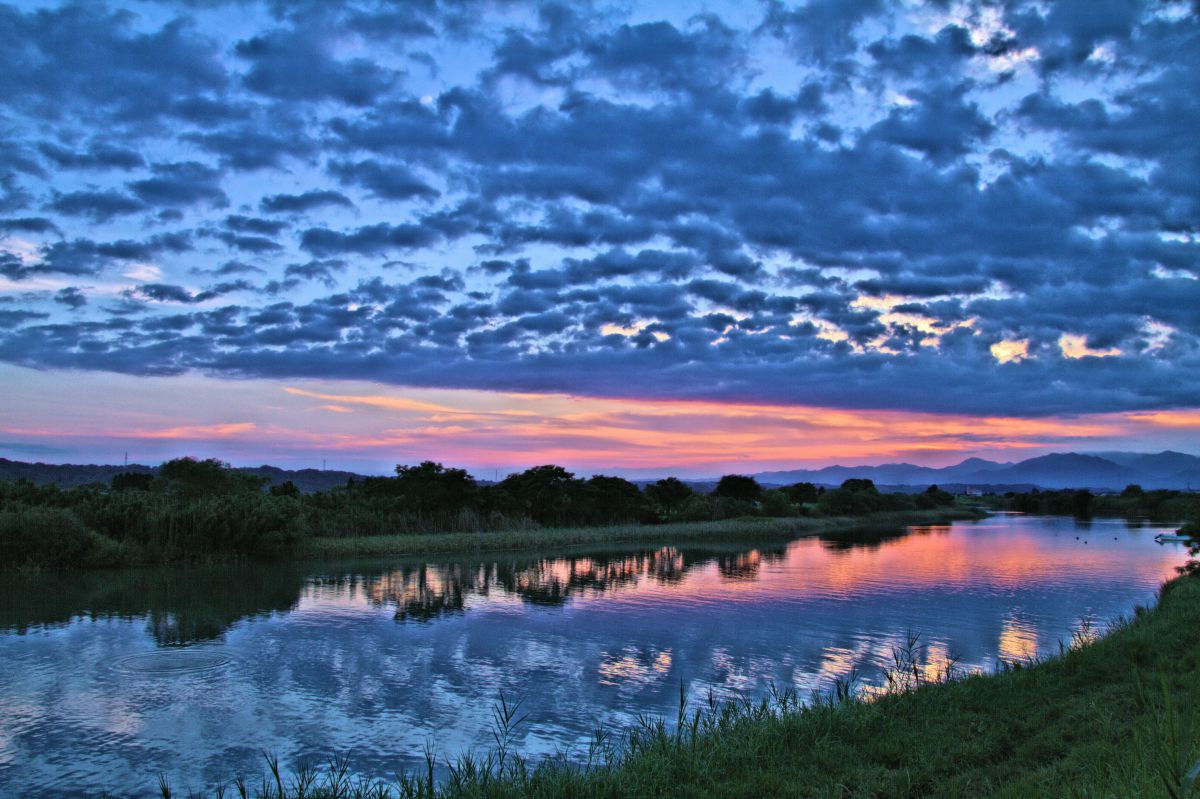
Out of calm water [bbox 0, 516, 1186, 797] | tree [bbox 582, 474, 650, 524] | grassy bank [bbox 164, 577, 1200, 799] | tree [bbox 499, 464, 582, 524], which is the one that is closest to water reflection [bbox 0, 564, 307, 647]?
calm water [bbox 0, 516, 1186, 797]

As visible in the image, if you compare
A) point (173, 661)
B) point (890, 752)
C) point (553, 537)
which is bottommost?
point (173, 661)

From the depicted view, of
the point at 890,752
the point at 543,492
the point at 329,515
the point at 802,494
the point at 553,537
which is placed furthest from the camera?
the point at 802,494

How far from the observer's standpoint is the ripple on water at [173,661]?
51.6 ft

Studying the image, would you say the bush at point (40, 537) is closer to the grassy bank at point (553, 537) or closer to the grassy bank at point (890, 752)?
the grassy bank at point (553, 537)

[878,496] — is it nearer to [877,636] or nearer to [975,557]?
[975,557]

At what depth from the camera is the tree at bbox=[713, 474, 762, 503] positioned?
84.0 metres

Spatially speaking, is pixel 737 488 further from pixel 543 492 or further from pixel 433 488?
pixel 433 488

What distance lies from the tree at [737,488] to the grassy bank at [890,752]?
72181mm

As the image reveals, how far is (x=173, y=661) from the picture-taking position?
16406mm

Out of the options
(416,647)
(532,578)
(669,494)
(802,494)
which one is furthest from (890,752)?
(802,494)

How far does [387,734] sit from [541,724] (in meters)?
2.44

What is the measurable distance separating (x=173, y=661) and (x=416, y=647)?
5149 millimetres

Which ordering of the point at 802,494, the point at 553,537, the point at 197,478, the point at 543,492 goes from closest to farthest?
the point at 197,478
the point at 553,537
the point at 543,492
the point at 802,494

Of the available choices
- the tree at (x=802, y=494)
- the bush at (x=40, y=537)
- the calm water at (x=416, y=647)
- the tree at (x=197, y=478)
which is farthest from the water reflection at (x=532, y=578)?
the tree at (x=802, y=494)
